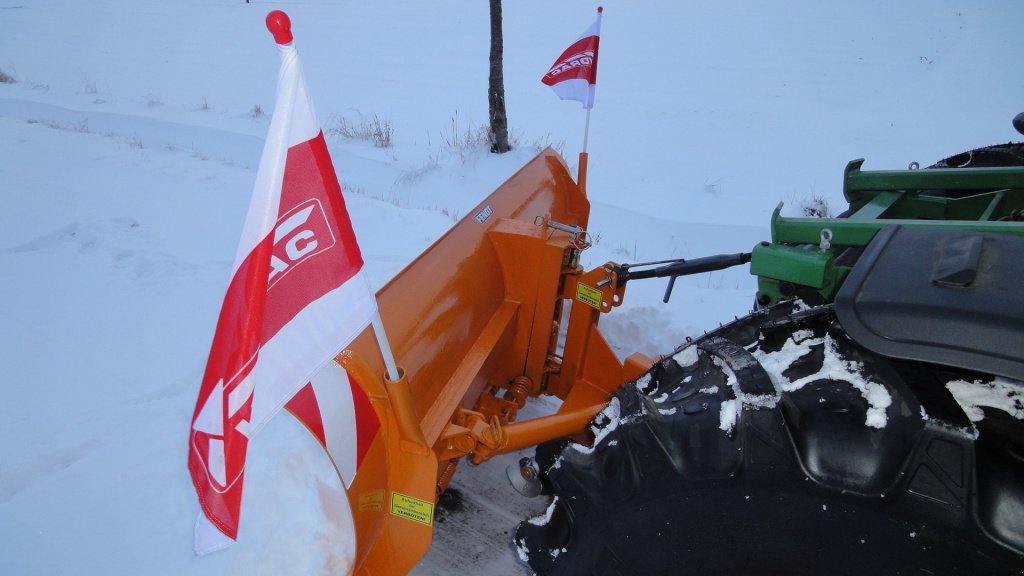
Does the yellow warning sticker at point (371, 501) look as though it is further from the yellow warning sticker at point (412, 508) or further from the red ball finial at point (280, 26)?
the red ball finial at point (280, 26)

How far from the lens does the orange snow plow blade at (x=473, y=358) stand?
1649 millimetres

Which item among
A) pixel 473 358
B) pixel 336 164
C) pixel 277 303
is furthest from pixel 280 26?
pixel 336 164

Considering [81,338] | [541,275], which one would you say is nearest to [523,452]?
[541,275]

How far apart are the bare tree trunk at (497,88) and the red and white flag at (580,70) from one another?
10.8ft

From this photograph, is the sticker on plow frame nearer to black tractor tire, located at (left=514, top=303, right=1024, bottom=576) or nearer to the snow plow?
the snow plow

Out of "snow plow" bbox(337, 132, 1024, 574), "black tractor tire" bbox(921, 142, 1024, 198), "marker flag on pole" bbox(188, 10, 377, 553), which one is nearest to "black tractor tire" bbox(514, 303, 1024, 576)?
"snow plow" bbox(337, 132, 1024, 574)

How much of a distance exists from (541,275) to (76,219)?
12.9 ft

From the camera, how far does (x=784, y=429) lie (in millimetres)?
1157

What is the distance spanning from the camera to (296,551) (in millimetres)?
2084

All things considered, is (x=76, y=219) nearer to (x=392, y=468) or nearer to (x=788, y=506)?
(x=392, y=468)

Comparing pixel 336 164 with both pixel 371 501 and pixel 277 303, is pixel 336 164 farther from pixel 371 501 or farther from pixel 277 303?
pixel 277 303

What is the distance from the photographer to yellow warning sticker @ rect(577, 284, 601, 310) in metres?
2.35

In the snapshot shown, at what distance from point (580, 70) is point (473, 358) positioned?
1.82m

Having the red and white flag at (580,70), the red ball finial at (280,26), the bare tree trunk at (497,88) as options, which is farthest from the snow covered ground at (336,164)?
the red ball finial at (280,26)
